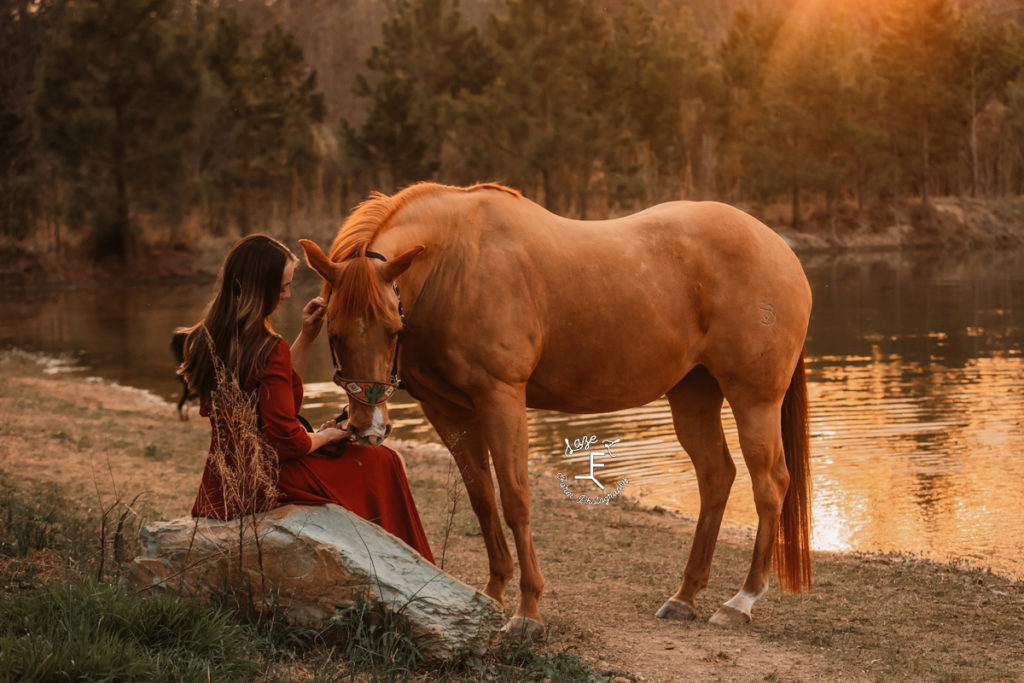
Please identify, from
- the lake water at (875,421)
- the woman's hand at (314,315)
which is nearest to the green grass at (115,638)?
the woman's hand at (314,315)

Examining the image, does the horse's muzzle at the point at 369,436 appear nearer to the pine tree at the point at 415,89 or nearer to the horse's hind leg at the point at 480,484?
the horse's hind leg at the point at 480,484

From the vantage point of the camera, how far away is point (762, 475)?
5191 millimetres

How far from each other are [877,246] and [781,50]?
15109 millimetres

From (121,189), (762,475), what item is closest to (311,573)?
(762,475)

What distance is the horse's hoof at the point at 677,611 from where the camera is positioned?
512 cm

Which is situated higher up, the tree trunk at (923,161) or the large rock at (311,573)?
the tree trunk at (923,161)

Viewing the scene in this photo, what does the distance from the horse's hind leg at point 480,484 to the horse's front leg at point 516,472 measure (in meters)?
0.24

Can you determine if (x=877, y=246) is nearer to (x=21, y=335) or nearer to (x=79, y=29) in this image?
(x=79, y=29)

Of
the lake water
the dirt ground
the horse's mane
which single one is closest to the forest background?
the lake water

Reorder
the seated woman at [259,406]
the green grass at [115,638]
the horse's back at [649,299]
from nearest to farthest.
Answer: the green grass at [115,638]
the seated woman at [259,406]
the horse's back at [649,299]

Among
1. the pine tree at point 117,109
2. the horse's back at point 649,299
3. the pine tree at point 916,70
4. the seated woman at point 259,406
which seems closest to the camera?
the seated woman at point 259,406

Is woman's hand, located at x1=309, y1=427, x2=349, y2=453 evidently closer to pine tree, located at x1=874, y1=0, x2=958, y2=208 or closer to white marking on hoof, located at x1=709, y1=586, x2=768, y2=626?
white marking on hoof, located at x1=709, y1=586, x2=768, y2=626

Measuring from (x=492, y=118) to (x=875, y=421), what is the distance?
117 ft

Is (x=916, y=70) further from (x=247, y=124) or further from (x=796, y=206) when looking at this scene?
(x=247, y=124)
